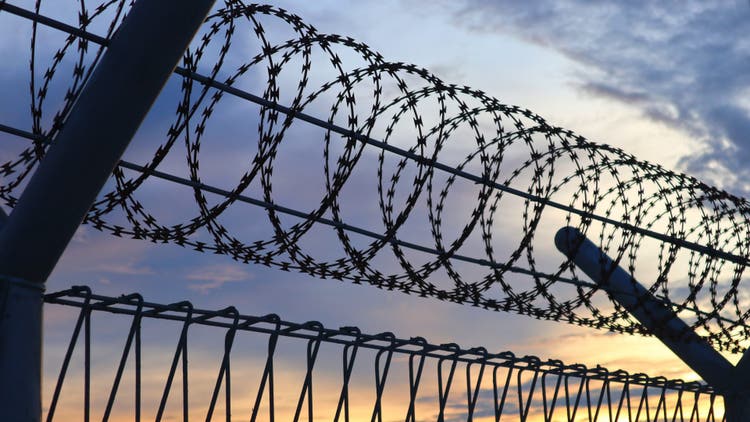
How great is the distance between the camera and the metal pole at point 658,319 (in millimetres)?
11844

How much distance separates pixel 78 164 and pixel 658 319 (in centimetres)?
881

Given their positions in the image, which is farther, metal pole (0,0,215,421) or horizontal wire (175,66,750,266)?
horizontal wire (175,66,750,266)

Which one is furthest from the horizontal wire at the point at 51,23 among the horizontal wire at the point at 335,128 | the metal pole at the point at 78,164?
the metal pole at the point at 78,164

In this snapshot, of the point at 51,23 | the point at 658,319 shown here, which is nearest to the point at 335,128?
the point at 51,23

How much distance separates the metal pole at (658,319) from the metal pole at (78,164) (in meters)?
7.79

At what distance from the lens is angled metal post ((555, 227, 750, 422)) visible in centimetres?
1177

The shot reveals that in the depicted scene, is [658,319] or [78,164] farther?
[658,319]

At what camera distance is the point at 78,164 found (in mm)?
4789

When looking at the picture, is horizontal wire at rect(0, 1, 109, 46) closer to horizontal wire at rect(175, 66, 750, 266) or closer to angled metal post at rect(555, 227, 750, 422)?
horizontal wire at rect(175, 66, 750, 266)

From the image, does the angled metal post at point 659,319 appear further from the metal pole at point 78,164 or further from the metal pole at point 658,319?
the metal pole at point 78,164

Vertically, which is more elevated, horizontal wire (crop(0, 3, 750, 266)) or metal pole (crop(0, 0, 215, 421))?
horizontal wire (crop(0, 3, 750, 266))

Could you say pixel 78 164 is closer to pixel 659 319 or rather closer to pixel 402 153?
pixel 402 153

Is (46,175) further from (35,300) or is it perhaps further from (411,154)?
(411,154)

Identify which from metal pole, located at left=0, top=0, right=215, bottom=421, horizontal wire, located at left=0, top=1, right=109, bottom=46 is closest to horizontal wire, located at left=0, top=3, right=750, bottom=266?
horizontal wire, located at left=0, top=1, right=109, bottom=46
